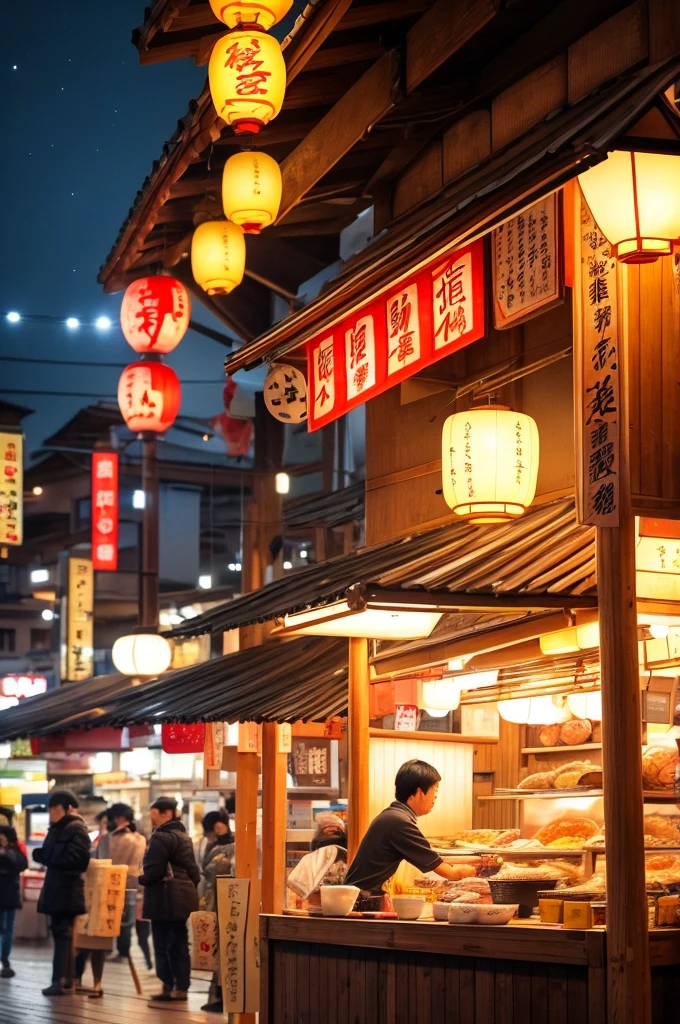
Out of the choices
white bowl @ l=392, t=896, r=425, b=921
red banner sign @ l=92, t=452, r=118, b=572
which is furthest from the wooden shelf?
red banner sign @ l=92, t=452, r=118, b=572

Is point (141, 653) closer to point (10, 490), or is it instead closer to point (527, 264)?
point (10, 490)

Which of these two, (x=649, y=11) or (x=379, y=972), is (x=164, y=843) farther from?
(x=649, y=11)

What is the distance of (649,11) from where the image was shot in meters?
9.22

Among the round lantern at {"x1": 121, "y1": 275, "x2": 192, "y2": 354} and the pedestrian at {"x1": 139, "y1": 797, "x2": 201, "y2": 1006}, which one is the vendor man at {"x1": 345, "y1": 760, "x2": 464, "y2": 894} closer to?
the pedestrian at {"x1": 139, "y1": 797, "x2": 201, "y2": 1006}

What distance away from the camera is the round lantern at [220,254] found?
14.6m

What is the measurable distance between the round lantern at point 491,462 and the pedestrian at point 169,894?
838cm

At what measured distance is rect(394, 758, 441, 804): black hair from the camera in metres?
10.3

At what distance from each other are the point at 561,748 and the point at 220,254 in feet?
21.1

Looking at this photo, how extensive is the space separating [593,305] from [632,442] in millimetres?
826

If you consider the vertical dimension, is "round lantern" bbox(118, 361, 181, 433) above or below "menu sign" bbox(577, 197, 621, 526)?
above

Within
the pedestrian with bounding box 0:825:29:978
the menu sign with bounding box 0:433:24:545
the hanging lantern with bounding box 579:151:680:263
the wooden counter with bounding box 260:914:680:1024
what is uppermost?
A: the menu sign with bounding box 0:433:24:545

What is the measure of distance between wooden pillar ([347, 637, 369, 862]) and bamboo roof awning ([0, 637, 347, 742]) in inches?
52.8

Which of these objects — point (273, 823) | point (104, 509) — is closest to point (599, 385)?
point (273, 823)

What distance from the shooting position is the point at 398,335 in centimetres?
1137
